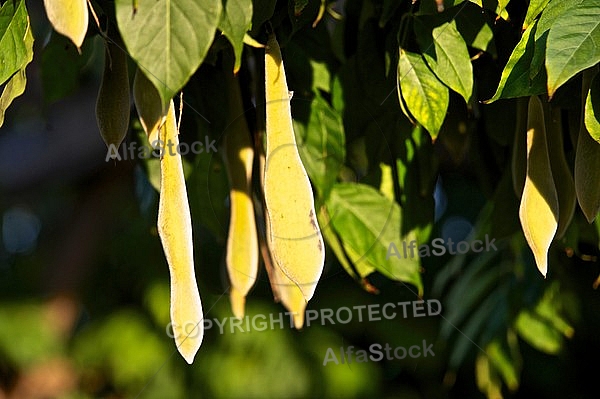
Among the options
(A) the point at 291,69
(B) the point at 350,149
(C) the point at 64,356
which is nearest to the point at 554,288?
(B) the point at 350,149

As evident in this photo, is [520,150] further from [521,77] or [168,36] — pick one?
[168,36]

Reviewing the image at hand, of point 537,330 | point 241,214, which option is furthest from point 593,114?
point 537,330

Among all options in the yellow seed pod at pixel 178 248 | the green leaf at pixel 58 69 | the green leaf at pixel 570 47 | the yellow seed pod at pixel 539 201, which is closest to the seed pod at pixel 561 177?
the yellow seed pod at pixel 539 201

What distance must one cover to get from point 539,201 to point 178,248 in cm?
21

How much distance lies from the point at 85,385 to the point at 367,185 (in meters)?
1.09

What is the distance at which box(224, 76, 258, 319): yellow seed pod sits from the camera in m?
0.59

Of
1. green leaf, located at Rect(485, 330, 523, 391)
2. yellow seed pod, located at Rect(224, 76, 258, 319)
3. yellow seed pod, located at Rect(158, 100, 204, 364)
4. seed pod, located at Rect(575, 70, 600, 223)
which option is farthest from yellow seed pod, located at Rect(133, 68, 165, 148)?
green leaf, located at Rect(485, 330, 523, 391)

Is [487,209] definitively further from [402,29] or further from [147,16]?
[147,16]

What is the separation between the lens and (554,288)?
100 centimetres

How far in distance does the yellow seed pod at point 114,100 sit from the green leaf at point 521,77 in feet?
0.70

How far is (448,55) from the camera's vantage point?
1.73 feet

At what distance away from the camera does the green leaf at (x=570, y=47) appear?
39 cm

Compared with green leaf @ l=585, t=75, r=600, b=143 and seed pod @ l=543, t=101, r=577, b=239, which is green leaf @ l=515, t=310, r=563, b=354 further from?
green leaf @ l=585, t=75, r=600, b=143

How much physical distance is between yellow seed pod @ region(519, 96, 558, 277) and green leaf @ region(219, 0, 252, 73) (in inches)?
7.9
